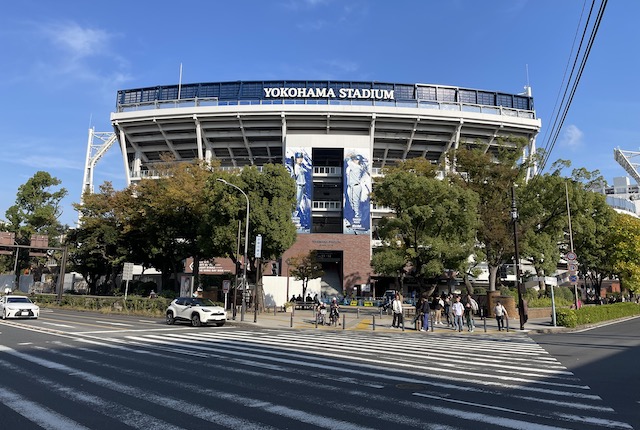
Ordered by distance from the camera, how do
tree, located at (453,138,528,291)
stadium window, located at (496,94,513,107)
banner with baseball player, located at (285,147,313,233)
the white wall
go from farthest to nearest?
stadium window, located at (496,94,513,107) < banner with baseball player, located at (285,147,313,233) < the white wall < tree, located at (453,138,528,291)

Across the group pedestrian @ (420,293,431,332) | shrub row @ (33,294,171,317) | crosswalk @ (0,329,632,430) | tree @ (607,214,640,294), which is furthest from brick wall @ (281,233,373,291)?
crosswalk @ (0,329,632,430)

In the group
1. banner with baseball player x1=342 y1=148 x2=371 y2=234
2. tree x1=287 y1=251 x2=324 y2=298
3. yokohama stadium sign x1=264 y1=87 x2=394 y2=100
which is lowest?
tree x1=287 y1=251 x2=324 y2=298

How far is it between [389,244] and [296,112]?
3033 cm

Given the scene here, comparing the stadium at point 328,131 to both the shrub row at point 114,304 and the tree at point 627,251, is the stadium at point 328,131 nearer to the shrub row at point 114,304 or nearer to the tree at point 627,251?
the tree at point 627,251

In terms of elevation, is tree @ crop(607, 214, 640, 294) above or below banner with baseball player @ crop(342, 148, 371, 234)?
below

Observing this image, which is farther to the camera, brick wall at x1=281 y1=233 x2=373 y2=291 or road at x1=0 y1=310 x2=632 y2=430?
brick wall at x1=281 y1=233 x2=373 y2=291

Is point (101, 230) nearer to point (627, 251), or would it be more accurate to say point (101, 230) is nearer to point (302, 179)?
point (302, 179)

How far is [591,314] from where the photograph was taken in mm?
27484

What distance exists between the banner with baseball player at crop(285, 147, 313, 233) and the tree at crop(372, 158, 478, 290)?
26.0 meters

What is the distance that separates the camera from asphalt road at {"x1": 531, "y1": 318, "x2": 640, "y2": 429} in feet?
23.6

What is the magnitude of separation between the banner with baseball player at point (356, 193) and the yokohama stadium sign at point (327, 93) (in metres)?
7.85

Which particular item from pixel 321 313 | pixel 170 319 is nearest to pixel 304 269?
pixel 321 313

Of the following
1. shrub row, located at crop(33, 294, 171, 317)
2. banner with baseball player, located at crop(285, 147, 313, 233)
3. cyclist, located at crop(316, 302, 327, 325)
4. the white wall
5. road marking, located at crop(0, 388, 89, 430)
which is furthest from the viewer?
banner with baseball player, located at crop(285, 147, 313, 233)

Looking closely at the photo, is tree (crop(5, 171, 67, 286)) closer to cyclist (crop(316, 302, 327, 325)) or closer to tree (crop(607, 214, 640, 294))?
cyclist (crop(316, 302, 327, 325))
